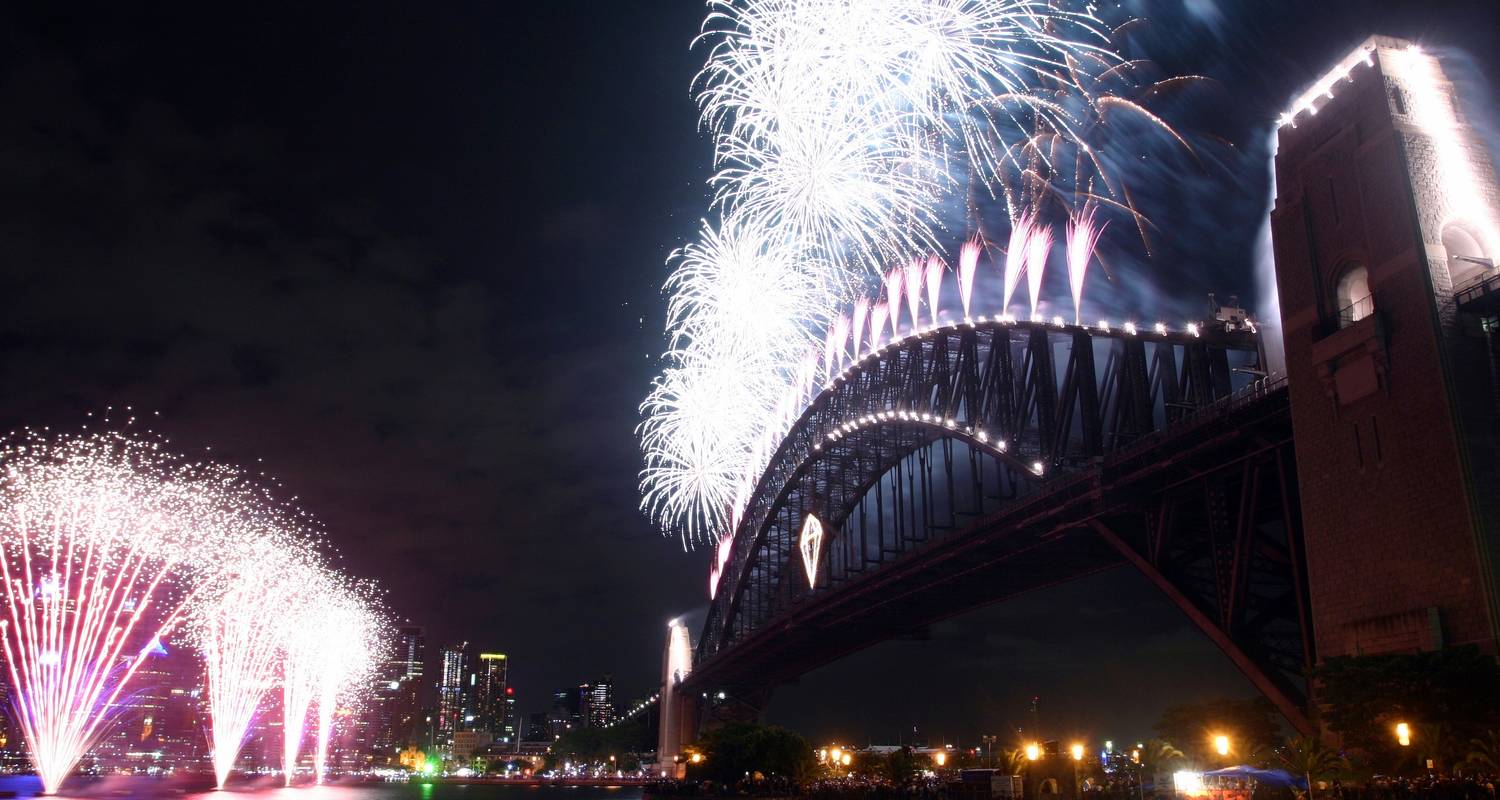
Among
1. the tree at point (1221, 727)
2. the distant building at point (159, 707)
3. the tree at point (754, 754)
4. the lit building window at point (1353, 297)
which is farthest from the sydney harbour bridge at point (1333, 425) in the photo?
the distant building at point (159, 707)

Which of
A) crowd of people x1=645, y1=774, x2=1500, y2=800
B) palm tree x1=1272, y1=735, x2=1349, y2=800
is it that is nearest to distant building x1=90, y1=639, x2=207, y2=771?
crowd of people x1=645, y1=774, x2=1500, y2=800

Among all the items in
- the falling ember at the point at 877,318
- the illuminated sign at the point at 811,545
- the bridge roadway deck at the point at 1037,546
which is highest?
the falling ember at the point at 877,318

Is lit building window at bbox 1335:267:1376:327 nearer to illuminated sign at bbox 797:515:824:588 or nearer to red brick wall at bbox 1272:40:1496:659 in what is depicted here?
red brick wall at bbox 1272:40:1496:659

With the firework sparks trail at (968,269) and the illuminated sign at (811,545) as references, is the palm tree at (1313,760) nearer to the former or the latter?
the firework sparks trail at (968,269)

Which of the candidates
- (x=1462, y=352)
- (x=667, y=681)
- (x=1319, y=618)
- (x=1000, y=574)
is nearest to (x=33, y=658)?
(x=1000, y=574)

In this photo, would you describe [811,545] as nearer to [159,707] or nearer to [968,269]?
[968,269]

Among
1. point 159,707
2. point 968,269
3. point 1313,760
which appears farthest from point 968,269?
point 159,707
